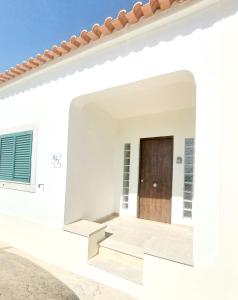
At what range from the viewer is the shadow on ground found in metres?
1.89

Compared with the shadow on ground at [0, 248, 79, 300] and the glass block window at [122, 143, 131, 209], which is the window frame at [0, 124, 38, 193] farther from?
the shadow on ground at [0, 248, 79, 300]

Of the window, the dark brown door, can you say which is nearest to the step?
the dark brown door

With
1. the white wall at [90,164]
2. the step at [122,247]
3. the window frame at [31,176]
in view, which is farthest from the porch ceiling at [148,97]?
the step at [122,247]

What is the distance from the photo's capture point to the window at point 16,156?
597 centimetres

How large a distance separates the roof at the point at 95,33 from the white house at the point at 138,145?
0.03 metres

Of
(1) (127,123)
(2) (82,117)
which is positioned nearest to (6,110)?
(2) (82,117)

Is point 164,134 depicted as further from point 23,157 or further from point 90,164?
point 23,157

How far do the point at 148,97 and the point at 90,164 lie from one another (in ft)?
8.42

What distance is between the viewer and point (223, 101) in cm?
309

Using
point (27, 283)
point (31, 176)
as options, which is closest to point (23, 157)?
point (31, 176)

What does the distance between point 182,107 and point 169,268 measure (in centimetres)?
468

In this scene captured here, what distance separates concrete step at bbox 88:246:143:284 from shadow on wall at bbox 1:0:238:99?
3.98 meters

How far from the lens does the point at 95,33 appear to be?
4.44 metres

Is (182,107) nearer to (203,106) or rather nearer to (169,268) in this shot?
(203,106)
